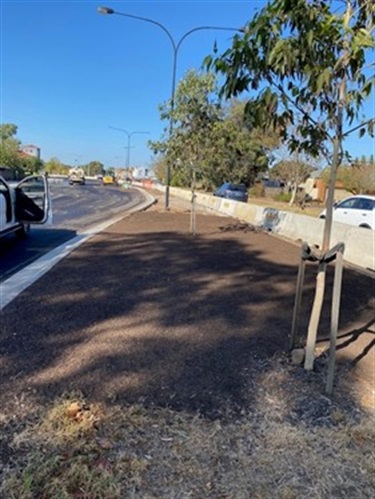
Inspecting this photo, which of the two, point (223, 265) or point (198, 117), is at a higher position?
point (198, 117)

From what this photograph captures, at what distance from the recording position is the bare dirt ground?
2686 mm

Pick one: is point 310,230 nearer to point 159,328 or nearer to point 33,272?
point 33,272

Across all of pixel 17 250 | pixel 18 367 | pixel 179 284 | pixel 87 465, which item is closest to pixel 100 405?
pixel 87 465

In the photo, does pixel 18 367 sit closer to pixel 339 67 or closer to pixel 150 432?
pixel 150 432

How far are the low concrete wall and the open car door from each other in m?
7.53

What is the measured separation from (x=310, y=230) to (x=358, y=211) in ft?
9.94

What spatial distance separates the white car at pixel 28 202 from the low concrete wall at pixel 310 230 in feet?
24.8

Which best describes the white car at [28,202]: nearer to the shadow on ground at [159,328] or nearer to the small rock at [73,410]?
the shadow on ground at [159,328]

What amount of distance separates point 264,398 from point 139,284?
3.61 metres

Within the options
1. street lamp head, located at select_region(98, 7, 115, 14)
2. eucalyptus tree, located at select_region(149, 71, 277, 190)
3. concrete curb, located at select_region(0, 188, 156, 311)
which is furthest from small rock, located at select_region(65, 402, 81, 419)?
street lamp head, located at select_region(98, 7, 115, 14)

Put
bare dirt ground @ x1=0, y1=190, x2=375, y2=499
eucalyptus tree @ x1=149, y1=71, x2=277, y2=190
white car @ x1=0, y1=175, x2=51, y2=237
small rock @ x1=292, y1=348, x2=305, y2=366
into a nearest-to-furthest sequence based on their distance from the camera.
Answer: bare dirt ground @ x1=0, y1=190, x2=375, y2=499, small rock @ x1=292, y1=348, x2=305, y2=366, white car @ x1=0, y1=175, x2=51, y2=237, eucalyptus tree @ x1=149, y1=71, x2=277, y2=190

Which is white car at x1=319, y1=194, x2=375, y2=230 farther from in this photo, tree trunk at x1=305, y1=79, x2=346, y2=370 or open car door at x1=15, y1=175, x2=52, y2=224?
tree trunk at x1=305, y1=79, x2=346, y2=370

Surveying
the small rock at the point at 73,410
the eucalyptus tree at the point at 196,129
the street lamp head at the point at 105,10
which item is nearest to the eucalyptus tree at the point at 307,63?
the small rock at the point at 73,410

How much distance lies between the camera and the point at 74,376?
3748mm
